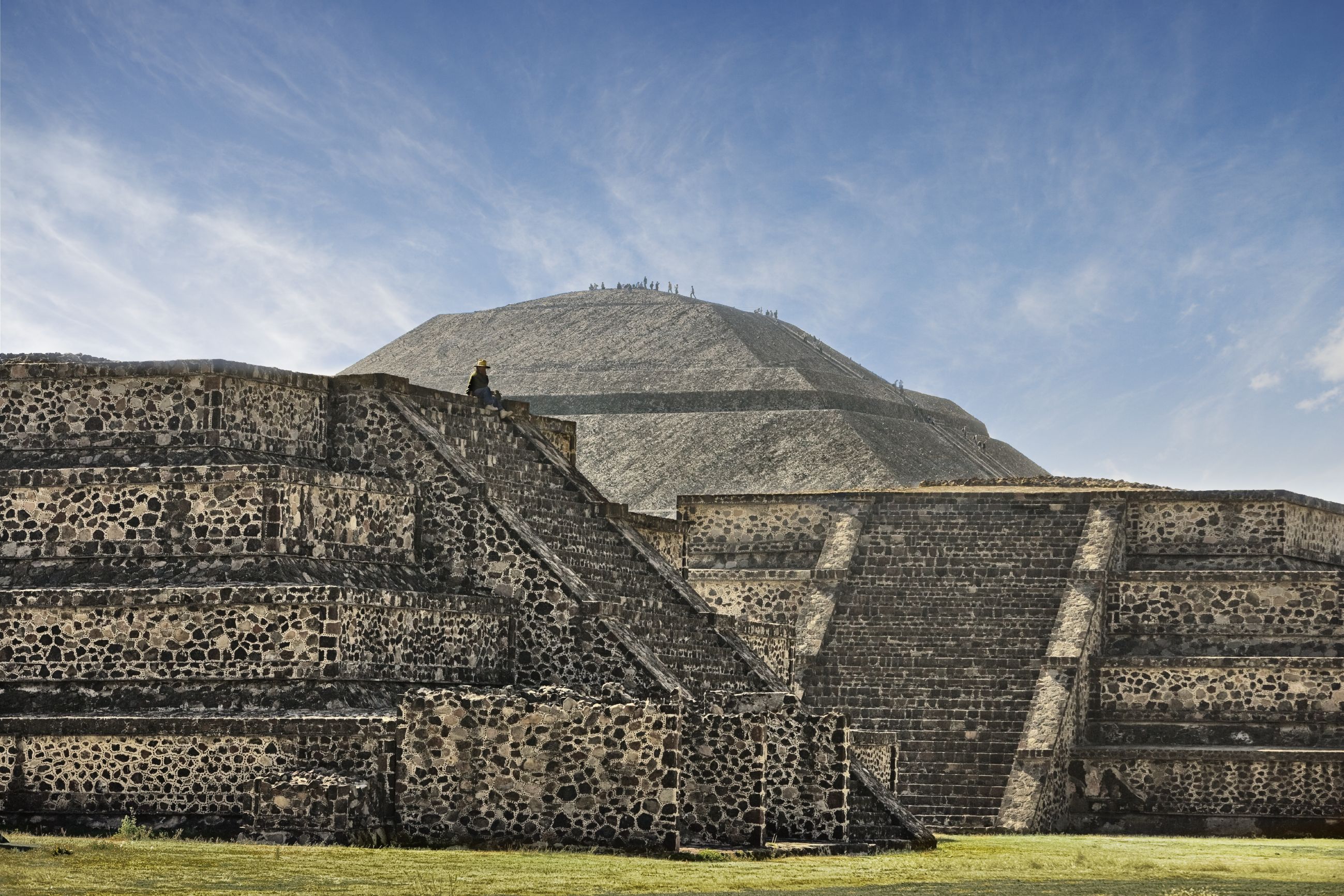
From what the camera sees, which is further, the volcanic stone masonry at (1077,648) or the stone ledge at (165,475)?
the volcanic stone masonry at (1077,648)

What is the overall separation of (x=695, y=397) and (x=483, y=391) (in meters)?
40.9

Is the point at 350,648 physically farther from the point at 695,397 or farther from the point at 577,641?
the point at 695,397

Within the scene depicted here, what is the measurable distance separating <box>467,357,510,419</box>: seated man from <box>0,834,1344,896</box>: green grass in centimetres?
844

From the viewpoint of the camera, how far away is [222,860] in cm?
1706

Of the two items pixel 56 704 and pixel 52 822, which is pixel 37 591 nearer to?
pixel 56 704

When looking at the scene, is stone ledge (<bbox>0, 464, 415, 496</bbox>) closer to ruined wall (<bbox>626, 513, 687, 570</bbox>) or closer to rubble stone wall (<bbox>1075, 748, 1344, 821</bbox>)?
ruined wall (<bbox>626, 513, 687, 570</bbox>)

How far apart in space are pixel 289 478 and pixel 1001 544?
15112mm

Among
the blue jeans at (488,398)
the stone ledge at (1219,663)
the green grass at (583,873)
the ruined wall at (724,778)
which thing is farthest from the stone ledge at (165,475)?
the stone ledge at (1219,663)

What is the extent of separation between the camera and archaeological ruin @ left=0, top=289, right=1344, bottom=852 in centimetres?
2008

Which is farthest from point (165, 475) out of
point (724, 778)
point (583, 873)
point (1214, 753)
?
point (1214, 753)

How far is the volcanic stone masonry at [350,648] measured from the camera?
64.5 ft

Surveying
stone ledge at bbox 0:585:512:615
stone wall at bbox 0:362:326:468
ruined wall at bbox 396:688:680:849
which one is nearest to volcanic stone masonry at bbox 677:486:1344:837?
ruined wall at bbox 396:688:680:849

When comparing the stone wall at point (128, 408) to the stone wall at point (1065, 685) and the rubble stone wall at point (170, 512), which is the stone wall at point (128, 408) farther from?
the stone wall at point (1065, 685)

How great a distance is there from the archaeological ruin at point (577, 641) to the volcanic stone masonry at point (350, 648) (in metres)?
0.04
